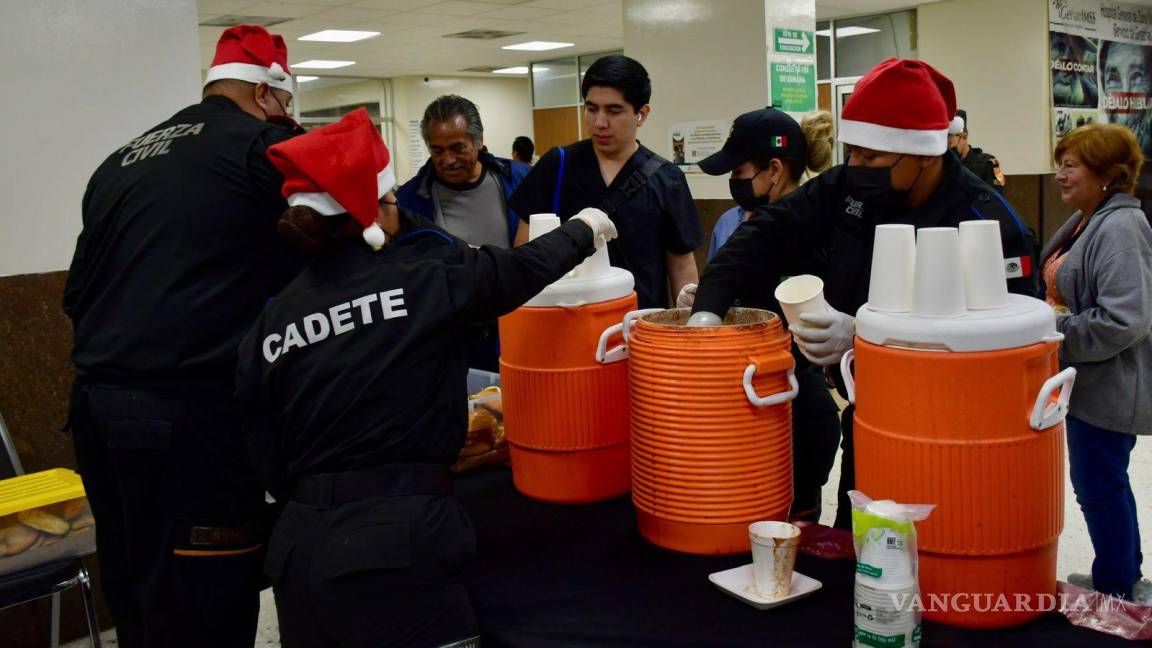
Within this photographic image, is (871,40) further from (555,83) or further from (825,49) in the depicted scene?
(555,83)

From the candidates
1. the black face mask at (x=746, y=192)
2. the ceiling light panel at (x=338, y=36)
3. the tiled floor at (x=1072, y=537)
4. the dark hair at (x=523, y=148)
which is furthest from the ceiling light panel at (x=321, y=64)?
the black face mask at (x=746, y=192)

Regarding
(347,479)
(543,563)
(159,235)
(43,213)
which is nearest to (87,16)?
(43,213)

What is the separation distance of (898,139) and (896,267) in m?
0.41

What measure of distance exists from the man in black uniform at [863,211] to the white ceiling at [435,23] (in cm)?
728

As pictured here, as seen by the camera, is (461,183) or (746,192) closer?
(746,192)

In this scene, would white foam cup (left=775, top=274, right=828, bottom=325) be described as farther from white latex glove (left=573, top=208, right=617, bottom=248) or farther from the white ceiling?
the white ceiling

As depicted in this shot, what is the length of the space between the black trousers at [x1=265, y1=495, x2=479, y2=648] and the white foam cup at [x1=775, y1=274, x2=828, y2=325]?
626mm

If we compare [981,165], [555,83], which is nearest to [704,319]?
[981,165]

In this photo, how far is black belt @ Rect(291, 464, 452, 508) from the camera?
1387mm

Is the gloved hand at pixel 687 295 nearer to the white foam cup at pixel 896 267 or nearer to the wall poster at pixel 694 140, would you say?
the white foam cup at pixel 896 267

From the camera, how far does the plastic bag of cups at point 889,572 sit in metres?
1.09

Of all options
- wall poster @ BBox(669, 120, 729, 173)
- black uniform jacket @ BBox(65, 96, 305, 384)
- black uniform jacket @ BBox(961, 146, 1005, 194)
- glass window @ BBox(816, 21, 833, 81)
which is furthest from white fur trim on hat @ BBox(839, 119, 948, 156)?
glass window @ BBox(816, 21, 833, 81)

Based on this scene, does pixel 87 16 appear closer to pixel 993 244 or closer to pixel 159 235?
pixel 159 235

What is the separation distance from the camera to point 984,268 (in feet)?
3.86
